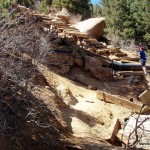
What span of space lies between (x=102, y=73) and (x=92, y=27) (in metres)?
6.71

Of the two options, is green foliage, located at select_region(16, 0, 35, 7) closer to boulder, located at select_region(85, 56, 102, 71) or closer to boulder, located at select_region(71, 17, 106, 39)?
boulder, located at select_region(71, 17, 106, 39)

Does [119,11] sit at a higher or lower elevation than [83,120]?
higher

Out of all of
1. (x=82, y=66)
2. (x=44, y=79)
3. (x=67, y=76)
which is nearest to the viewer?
(x=44, y=79)

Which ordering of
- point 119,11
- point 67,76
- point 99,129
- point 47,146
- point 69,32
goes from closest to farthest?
point 47,146
point 99,129
point 67,76
point 69,32
point 119,11

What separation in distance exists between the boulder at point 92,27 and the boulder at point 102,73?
543cm

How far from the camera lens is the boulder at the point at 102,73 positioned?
1955cm

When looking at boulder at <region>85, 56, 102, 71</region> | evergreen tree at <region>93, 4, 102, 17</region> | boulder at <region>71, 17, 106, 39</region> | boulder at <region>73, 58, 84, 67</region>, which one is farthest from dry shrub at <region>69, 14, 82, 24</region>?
boulder at <region>73, 58, 84, 67</region>

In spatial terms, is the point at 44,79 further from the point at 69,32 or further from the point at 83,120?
the point at 69,32

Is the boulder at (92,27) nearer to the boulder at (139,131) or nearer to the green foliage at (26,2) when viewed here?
the green foliage at (26,2)

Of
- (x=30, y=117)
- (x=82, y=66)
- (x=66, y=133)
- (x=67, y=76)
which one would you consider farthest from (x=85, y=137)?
(x=82, y=66)

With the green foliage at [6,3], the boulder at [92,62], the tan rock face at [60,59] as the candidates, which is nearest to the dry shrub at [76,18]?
the boulder at [92,62]

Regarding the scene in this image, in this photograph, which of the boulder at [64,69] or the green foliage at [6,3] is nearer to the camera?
the green foliage at [6,3]

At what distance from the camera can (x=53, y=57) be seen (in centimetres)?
1858

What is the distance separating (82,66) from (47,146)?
31.4ft
